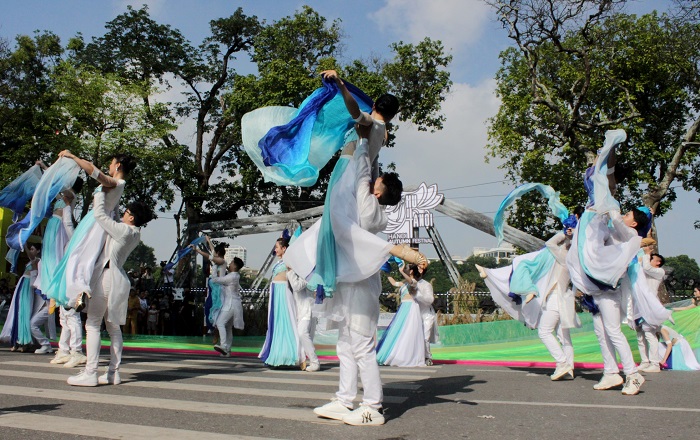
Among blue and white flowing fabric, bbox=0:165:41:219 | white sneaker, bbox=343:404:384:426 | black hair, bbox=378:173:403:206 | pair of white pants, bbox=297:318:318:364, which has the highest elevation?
blue and white flowing fabric, bbox=0:165:41:219

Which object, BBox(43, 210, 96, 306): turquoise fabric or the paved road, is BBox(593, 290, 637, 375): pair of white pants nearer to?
the paved road

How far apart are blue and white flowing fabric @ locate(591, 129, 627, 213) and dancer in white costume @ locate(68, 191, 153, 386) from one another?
14.1ft

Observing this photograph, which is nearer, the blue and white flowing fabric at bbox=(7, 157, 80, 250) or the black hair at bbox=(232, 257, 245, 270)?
the blue and white flowing fabric at bbox=(7, 157, 80, 250)

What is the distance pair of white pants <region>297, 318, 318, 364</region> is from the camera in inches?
352

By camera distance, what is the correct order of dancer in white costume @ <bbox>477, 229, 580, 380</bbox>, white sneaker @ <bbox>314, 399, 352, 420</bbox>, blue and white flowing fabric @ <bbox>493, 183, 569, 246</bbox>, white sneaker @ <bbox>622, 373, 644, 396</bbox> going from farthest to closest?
1. blue and white flowing fabric @ <bbox>493, 183, 569, 246</bbox>
2. dancer in white costume @ <bbox>477, 229, 580, 380</bbox>
3. white sneaker @ <bbox>622, 373, 644, 396</bbox>
4. white sneaker @ <bbox>314, 399, 352, 420</bbox>

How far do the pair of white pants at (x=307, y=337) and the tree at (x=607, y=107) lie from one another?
603 inches

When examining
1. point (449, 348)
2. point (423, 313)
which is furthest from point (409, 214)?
Result: point (423, 313)

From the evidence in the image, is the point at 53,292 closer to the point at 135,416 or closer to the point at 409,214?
the point at 135,416

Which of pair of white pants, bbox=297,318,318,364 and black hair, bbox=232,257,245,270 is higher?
black hair, bbox=232,257,245,270

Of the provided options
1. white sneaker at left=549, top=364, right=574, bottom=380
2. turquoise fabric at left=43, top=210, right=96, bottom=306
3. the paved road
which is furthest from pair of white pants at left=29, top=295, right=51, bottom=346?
white sneaker at left=549, top=364, right=574, bottom=380

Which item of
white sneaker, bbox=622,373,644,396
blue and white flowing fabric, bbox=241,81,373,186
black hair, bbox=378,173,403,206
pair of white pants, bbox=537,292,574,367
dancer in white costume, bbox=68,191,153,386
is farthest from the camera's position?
pair of white pants, bbox=537,292,574,367

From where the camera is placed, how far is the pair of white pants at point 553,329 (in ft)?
27.2

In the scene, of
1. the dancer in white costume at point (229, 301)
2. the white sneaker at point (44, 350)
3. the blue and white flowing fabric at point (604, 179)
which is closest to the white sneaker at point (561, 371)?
the blue and white flowing fabric at point (604, 179)

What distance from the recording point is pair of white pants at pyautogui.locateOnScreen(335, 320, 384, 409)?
4734 millimetres
